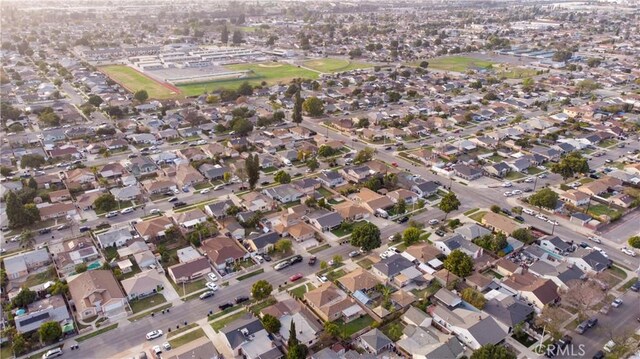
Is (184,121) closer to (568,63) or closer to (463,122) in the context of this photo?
(463,122)

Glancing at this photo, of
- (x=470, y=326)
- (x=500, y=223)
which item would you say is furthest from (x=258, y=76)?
(x=470, y=326)

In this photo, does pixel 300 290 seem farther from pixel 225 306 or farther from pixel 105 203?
Answer: pixel 105 203

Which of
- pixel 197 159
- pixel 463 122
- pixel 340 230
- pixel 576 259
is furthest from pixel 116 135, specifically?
pixel 576 259

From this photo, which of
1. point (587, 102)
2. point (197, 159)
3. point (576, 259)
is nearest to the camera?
point (576, 259)

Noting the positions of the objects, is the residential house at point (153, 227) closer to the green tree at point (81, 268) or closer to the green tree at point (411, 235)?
the green tree at point (81, 268)

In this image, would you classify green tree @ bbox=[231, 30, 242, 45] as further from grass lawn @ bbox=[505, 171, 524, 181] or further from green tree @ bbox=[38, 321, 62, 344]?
green tree @ bbox=[38, 321, 62, 344]

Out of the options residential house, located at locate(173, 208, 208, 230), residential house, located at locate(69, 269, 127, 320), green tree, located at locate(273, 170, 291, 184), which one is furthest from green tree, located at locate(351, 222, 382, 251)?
residential house, located at locate(69, 269, 127, 320)

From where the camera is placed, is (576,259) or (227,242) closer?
(576,259)
